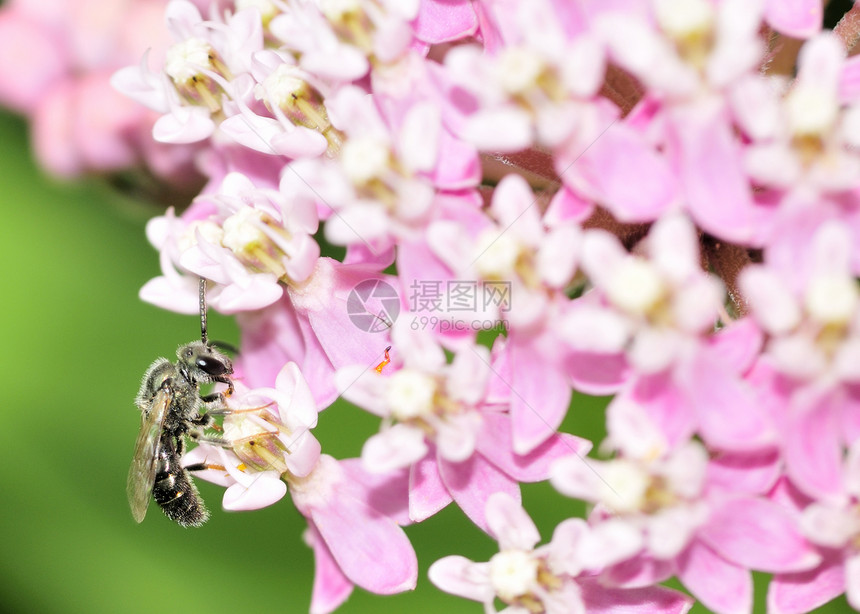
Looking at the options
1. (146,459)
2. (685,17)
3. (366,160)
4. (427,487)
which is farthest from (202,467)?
(685,17)

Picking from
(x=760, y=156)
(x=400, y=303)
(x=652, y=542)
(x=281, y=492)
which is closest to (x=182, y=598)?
(x=281, y=492)

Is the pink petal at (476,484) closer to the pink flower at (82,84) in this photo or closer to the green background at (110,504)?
the green background at (110,504)

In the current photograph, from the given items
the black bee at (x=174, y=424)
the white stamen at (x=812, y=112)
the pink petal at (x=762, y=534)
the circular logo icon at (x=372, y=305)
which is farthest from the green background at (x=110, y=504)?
the white stamen at (x=812, y=112)

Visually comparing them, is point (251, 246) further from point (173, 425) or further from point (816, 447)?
point (816, 447)

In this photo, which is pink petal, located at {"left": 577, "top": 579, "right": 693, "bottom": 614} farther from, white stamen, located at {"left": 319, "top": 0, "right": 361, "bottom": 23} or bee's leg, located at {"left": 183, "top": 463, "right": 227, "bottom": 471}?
white stamen, located at {"left": 319, "top": 0, "right": 361, "bottom": 23}

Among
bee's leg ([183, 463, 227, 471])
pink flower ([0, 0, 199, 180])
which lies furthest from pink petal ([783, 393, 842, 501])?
pink flower ([0, 0, 199, 180])

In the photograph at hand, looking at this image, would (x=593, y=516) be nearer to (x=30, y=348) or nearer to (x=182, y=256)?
(x=182, y=256)

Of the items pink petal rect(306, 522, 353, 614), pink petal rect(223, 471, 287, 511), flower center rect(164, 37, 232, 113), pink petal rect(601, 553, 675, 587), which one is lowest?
pink petal rect(306, 522, 353, 614)
